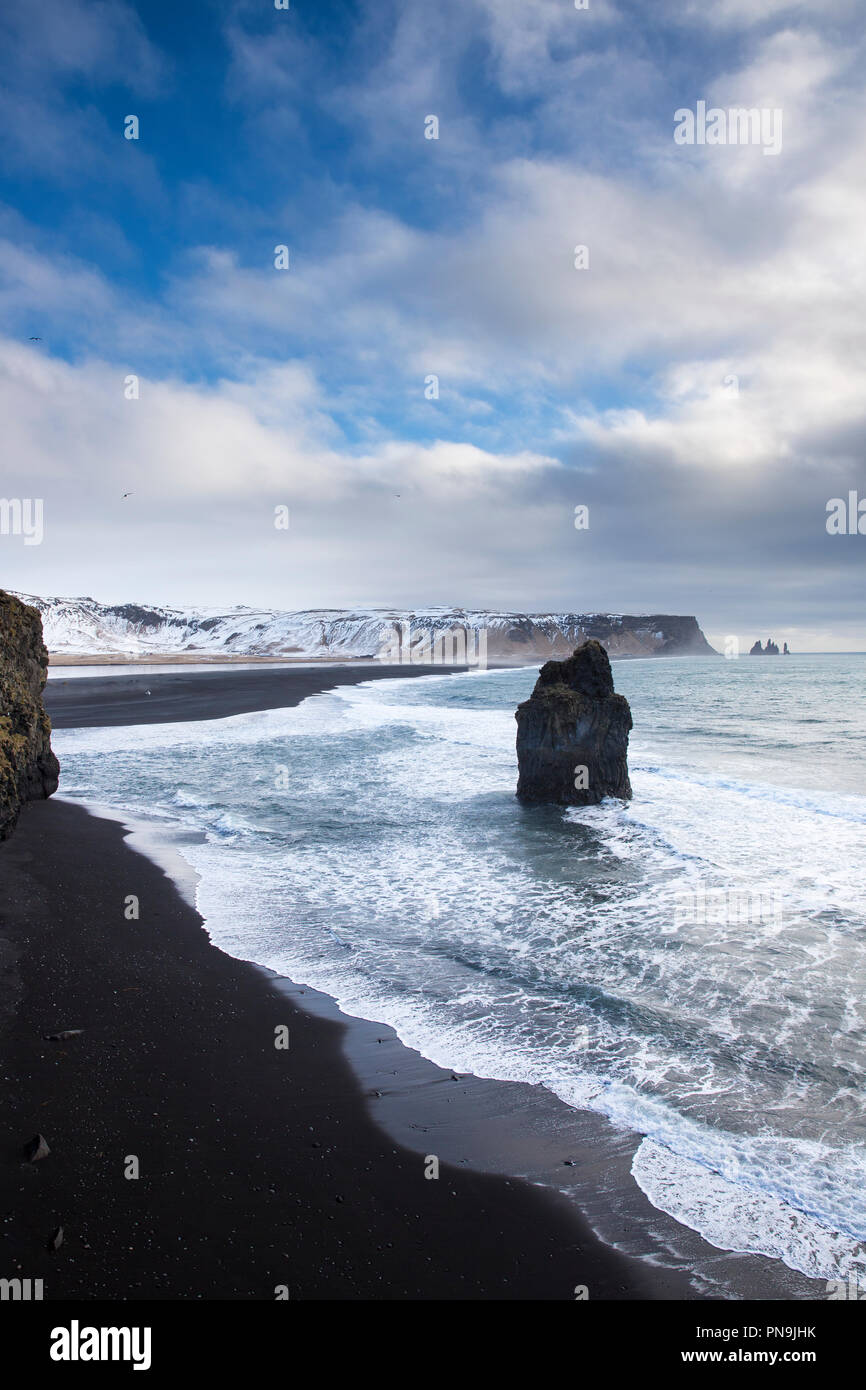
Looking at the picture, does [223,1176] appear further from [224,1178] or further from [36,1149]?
[36,1149]

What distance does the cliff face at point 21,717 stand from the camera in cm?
1035

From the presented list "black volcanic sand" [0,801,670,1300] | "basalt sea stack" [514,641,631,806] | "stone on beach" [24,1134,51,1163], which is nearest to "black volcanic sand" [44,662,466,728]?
"basalt sea stack" [514,641,631,806]

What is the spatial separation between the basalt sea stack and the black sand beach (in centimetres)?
974

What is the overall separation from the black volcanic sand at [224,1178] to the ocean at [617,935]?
98cm

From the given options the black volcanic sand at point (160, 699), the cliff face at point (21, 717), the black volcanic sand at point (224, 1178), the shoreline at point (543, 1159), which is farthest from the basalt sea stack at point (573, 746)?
the black volcanic sand at point (160, 699)

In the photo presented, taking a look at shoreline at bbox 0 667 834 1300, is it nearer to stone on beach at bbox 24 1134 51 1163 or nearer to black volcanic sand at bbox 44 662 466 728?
stone on beach at bbox 24 1134 51 1163

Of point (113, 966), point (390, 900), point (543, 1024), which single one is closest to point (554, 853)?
point (390, 900)

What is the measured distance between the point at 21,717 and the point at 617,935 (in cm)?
1202

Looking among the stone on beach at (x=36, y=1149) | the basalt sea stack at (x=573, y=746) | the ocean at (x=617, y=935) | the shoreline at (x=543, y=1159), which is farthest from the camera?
the basalt sea stack at (x=573, y=746)

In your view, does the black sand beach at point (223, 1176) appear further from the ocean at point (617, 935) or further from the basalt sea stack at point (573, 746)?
the basalt sea stack at point (573, 746)

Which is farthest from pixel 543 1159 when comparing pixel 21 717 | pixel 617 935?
pixel 21 717

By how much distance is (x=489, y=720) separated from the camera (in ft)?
114

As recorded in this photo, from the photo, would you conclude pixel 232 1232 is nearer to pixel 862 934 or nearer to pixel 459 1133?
pixel 459 1133

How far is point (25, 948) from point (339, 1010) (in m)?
3.72
